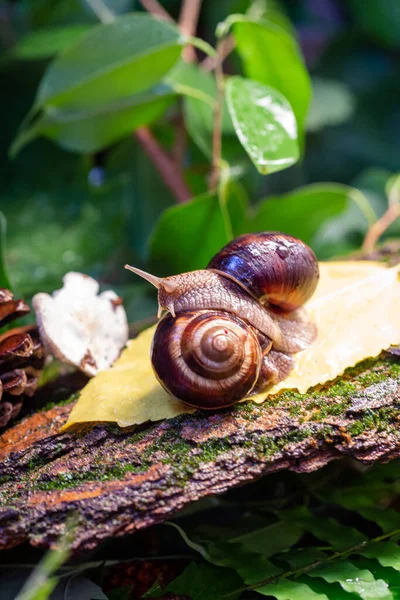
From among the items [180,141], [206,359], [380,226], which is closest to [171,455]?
[206,359]

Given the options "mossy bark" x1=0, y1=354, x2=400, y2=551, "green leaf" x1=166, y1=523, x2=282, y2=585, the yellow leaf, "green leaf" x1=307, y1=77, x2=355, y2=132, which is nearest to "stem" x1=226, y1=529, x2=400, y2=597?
"green leaf" x1=166, y1=523, x2=282, y2=585

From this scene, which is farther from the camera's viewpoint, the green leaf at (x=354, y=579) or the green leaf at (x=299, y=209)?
the green leaf at (x=299, y=209)

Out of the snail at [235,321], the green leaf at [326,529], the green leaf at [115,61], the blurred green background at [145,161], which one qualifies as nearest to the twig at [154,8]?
the blurred green background at [145,161]

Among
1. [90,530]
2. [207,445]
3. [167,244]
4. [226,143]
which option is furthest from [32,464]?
[226,143]

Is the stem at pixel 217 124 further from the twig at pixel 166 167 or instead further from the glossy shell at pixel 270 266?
the glossy shell at pixel 270 266

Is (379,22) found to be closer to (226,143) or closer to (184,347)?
(226,143)

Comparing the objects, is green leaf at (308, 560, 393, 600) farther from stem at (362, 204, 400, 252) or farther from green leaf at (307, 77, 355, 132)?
green leaf at (307, 77, 355, 132)
